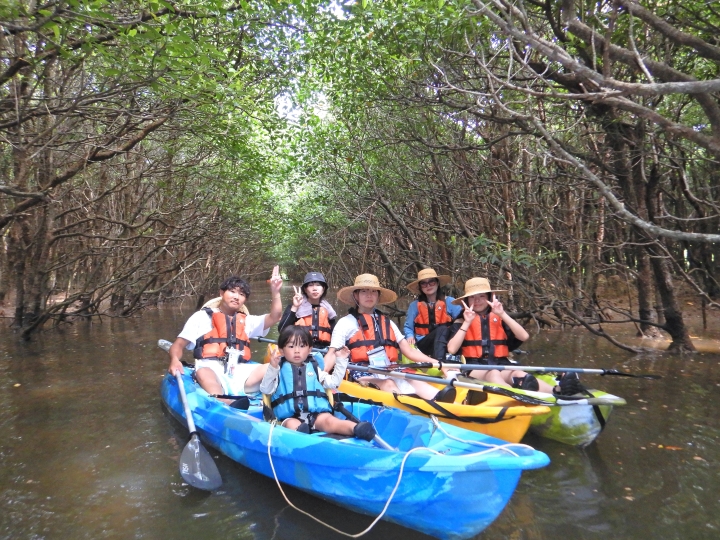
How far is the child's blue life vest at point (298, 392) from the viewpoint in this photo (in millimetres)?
3748

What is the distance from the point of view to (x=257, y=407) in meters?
4.30

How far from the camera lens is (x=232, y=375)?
5184 mm

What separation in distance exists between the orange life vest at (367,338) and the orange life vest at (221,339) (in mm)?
1073

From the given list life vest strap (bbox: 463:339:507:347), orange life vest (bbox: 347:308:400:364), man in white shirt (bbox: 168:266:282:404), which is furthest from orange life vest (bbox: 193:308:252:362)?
life vest strap (bbox: 463:339:507:347)

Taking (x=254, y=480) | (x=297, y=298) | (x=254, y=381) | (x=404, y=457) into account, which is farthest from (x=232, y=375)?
(x=404, y=457)

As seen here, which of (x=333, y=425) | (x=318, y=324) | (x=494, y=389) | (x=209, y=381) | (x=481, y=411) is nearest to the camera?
(x=333, y=425)

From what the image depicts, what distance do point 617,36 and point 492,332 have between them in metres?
3.65

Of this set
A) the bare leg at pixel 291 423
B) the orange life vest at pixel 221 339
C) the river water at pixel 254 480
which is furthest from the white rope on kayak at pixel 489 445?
the orange life vest at pixel 221 339

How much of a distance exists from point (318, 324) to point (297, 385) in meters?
2.48

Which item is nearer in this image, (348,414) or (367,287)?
(348,414)

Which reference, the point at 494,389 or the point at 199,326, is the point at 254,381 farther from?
the point at 494,389

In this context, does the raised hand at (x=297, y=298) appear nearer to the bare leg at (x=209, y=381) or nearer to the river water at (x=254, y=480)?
the bare leg at (x=209, y=381)

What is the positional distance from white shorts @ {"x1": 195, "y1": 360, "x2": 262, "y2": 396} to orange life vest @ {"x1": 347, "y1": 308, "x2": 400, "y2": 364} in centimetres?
100

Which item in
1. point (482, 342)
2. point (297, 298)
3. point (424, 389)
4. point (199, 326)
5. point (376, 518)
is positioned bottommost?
point (376, 518)
